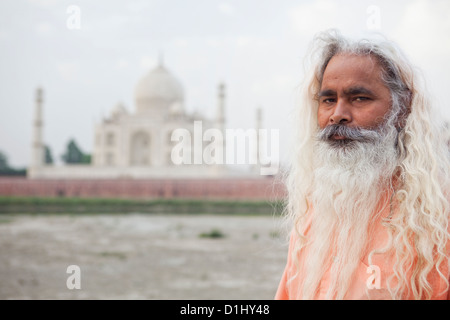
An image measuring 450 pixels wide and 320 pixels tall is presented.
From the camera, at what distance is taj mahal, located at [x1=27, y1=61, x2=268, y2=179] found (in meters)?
22.4

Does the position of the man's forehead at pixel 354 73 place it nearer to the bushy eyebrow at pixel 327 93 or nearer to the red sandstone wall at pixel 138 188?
the bushy eyebrow at pixel 327 93

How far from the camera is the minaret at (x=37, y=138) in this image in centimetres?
2238

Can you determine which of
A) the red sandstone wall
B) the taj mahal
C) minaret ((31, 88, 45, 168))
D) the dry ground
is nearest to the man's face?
the dry ground

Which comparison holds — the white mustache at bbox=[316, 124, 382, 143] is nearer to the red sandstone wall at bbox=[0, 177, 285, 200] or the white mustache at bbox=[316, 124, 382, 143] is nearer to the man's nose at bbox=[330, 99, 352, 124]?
A: the man's nose at bbox=[330, 99, 352, 124]

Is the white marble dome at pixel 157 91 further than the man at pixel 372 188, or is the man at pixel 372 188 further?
the white marble dome at pixel 157 91

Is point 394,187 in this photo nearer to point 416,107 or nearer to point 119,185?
point 416,107

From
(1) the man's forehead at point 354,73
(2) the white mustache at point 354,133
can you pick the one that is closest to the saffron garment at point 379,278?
(2) the white mustache at point 354,133

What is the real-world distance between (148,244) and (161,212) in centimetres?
636

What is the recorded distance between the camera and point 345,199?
1.00 m

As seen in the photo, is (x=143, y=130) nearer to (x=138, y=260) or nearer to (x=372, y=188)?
(x=138, y=260)

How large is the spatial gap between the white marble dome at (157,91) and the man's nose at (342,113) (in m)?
26.4

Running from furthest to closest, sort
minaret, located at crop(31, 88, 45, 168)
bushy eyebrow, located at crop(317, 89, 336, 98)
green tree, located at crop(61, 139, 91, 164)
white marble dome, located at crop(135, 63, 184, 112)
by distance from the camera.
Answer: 1. green tree, located at crop(61, 139, 91, 164)
2. white marble dome, located at crop(135, 63, 184, 112)
3. minaret, located at crop(31, 88, 45, 168)
4. bushy eyebrow, located at crop(317, 89, 336, 98)

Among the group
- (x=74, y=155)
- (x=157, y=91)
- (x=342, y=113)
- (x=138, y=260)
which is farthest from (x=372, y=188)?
(x=74, y=155)

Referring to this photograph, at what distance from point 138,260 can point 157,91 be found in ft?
72.2
